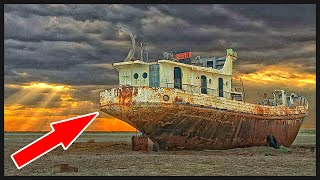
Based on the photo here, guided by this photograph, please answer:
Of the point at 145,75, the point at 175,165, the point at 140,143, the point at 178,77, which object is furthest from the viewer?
the point at 140,143

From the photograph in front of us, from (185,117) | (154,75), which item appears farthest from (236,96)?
(154,75)

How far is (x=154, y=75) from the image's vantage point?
24.0 meters

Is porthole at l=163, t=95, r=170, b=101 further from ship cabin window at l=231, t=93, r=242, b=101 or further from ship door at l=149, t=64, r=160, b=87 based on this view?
ship cabin window at l=231, t=93, r=242, b=101

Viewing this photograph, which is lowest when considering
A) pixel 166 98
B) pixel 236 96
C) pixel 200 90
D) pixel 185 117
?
pixel 185 117

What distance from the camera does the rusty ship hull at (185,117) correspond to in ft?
74.0

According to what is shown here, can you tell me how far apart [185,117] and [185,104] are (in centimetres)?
66

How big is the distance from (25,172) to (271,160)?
33.0 ft

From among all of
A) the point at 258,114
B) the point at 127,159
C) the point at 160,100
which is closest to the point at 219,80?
the point at 258,114

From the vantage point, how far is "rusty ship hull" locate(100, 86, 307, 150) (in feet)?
74.0

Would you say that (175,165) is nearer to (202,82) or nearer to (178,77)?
(178,77)

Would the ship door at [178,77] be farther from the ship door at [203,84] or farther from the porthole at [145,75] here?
the ship door at [203,84]

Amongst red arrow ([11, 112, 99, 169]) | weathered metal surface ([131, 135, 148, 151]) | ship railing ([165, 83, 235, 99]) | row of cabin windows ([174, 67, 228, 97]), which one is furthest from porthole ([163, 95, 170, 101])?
red arrow ([11, 112, 99, 169])

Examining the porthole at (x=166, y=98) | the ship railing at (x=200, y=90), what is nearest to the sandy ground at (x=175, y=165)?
the porthole at (x=166, y=98)

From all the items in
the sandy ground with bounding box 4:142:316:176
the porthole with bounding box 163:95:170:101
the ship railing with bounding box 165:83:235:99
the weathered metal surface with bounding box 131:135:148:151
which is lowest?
the sandy ground with bounding box 4:142:316:176
